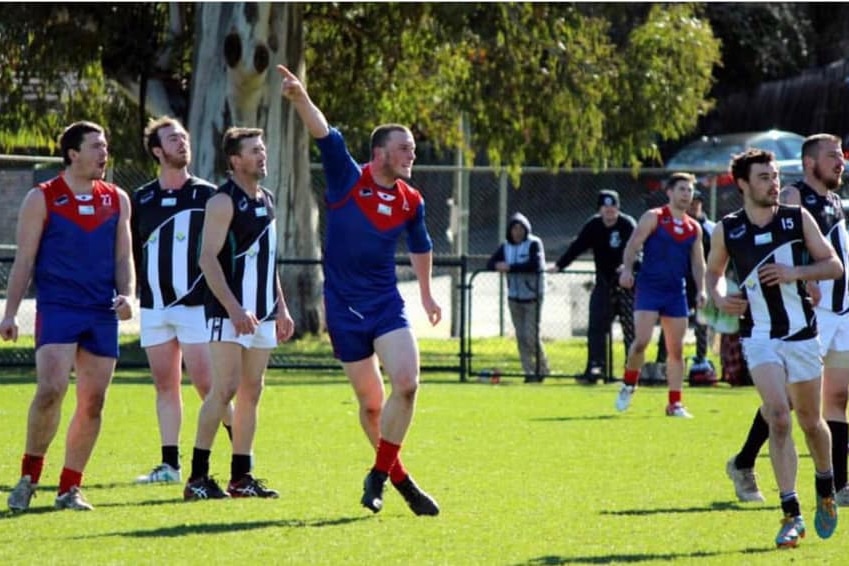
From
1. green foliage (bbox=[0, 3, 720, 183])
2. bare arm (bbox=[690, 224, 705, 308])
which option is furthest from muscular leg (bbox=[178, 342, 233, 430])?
green foliage (bbox=[0, 3, 720, 183])

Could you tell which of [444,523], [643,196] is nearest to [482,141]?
[643,196]

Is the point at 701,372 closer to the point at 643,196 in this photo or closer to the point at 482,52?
the point at 482,52

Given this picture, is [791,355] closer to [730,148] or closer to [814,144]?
[814,144]

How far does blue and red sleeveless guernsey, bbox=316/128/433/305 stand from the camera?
390 inches

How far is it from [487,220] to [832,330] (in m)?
25.5

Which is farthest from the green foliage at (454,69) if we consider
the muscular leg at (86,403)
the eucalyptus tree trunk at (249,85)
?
the muscular leg at (86,403)

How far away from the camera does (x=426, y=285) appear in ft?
34.2

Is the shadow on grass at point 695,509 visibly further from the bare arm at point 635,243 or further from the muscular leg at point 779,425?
the bare arm at point 635,243

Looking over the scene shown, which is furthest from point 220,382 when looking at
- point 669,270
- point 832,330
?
point 669,270

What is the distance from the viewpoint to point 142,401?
1805 cm

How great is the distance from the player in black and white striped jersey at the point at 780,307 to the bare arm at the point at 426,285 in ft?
5.62

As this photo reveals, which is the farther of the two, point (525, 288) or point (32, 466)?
Result: point (525, 288)

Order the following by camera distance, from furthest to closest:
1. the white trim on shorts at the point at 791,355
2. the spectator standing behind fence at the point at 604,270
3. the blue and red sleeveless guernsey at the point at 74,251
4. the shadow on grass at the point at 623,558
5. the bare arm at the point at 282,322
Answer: the spectator standing behind fence at the point at 604,270
the bare arm at the point at 282,322
the blue and red sleeveless guernsey at the point at 74,251
the white trim on shorts at the point at 791,355
the shadow on grass at the point at 623,558

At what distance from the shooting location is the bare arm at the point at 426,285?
10297mm
